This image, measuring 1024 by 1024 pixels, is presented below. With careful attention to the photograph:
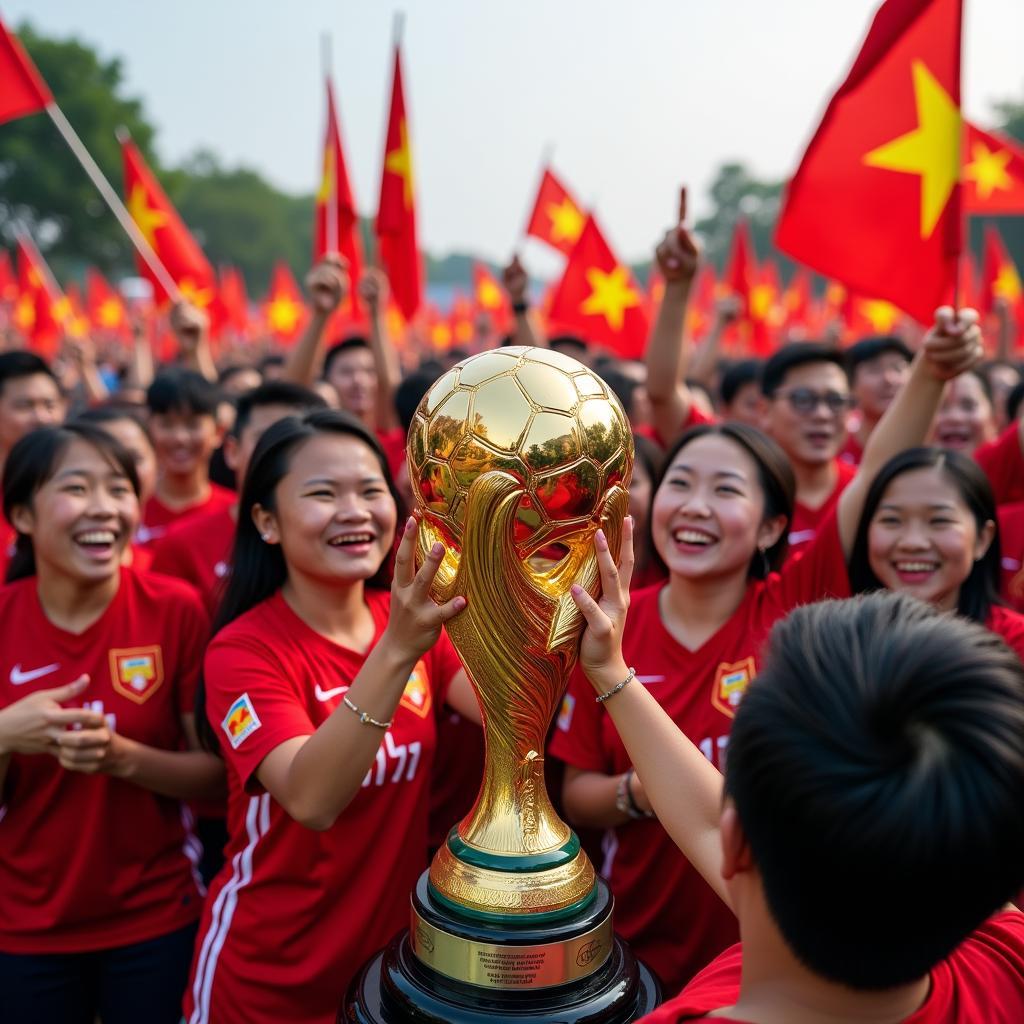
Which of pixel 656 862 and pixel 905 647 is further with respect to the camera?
pixel 656 862

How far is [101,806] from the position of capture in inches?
94.9

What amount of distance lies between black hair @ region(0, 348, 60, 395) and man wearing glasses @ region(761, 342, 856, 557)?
10.2 ft

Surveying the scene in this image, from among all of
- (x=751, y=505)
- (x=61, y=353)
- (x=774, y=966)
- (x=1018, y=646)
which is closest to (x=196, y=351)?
(x=751, y=505)

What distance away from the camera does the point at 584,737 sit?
2.28 m

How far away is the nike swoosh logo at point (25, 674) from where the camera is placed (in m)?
2.46

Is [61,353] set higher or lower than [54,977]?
higher

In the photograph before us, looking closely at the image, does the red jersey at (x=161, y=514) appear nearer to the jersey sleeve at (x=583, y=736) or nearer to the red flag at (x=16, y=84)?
the red flag at (x=16, y=84)

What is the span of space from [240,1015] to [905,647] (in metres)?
1.70

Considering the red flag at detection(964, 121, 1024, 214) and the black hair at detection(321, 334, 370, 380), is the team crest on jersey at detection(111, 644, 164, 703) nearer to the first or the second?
the black hair at detection(321, 334, 370, 380)

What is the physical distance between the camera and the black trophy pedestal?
146 cm

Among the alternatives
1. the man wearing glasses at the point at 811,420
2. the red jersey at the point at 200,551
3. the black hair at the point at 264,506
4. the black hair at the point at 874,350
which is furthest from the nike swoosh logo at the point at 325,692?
the black hair at the point at 874,350

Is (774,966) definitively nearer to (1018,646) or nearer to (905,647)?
(905,647)

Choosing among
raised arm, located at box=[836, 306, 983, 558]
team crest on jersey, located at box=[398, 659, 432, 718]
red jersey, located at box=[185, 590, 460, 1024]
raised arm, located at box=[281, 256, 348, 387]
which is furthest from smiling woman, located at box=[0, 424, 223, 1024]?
raised arm, located at box=[836, 306, 983, 558]

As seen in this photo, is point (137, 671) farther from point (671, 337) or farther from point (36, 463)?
point (671, 337)
